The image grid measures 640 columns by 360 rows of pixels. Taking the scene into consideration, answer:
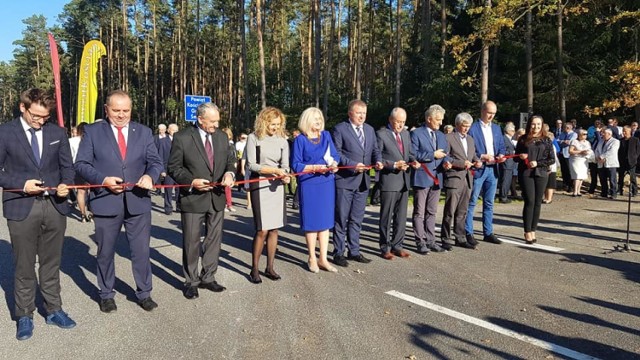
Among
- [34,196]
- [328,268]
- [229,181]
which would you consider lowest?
[328,268]

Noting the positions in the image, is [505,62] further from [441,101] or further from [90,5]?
[90,5]

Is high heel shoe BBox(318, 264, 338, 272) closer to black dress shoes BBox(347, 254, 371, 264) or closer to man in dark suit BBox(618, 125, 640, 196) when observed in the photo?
black dress shoes BBox(347, 254, 371, 264)

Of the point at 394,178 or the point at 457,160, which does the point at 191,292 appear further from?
the point at 457,160

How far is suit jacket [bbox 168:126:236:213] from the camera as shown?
514 cm

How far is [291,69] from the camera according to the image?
4700 cm

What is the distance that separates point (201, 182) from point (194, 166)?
0.20 meters

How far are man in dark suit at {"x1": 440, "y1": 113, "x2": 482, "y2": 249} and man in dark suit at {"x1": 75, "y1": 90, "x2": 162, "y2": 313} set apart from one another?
4.36 metres

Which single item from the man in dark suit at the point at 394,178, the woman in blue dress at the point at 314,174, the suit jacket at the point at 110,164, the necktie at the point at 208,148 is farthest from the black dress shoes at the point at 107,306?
the man in dark suit at the point at 394,178

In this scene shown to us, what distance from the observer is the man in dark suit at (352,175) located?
643 centimetres

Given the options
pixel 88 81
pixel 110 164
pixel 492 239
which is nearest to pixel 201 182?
pixel 110 164

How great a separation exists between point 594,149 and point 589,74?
8764 mm

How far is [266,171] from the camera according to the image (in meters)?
5.57

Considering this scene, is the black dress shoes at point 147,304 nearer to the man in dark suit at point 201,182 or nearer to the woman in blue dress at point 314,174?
the man in dark suit at point 201,182

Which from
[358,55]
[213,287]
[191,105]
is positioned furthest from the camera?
[358,55]
